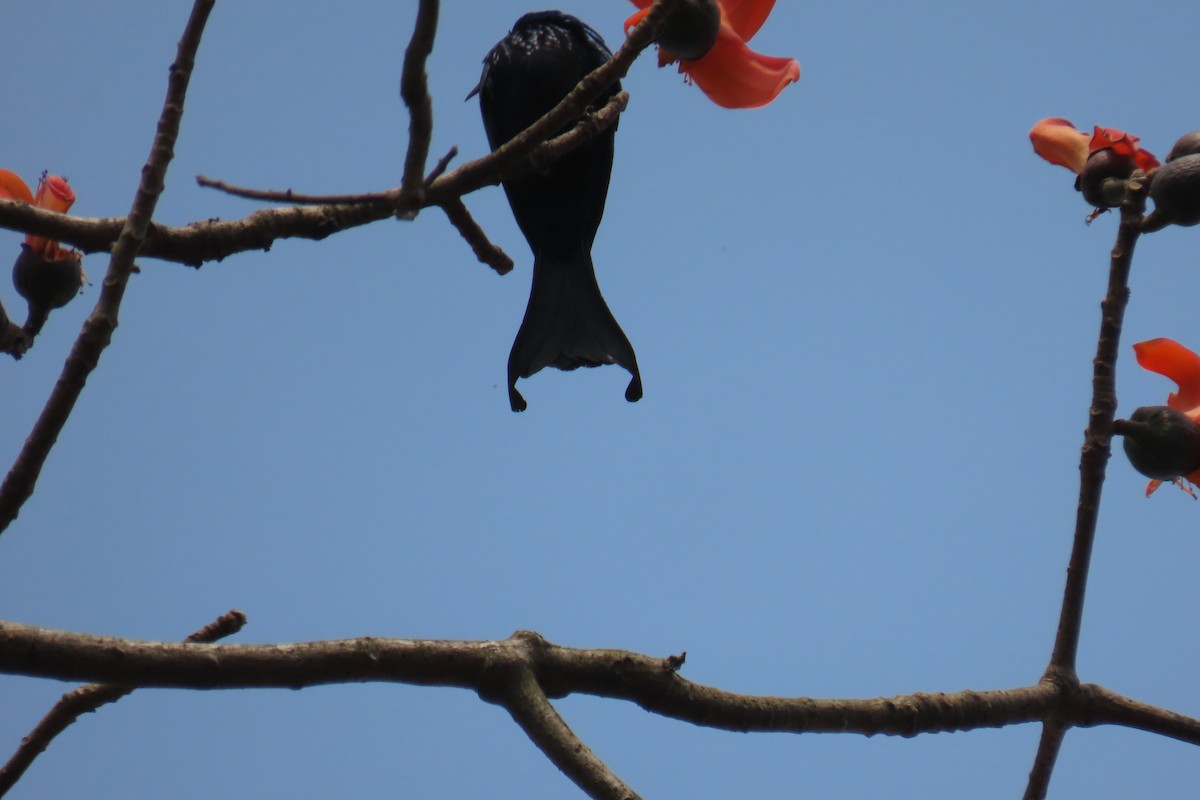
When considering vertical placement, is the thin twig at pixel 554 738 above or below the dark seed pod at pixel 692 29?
below

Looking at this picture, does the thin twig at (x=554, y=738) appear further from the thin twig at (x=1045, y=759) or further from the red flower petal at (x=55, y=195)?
the red flower petal at (x=55, y=195)

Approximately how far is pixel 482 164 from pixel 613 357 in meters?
1.09

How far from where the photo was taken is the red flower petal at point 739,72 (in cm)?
203

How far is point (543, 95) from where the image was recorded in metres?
3.14

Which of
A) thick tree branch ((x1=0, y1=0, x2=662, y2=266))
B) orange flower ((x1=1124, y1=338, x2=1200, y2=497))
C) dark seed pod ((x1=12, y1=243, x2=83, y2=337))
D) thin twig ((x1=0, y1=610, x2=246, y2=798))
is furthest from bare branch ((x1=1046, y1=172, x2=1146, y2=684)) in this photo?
dark seed pod ((x1=12, y1=243, x2=83, y2=337))

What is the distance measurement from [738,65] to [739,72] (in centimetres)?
1

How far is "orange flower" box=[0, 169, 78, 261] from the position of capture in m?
2.14

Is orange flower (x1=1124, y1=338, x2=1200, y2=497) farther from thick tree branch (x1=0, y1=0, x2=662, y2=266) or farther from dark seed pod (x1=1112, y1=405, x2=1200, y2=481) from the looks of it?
thick tree branch (x1=0, y1=0, x2=662, y2=266)

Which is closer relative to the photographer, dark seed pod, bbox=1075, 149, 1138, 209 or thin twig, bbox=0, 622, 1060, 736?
thin twig, bbox=0, 622, 1060, 736

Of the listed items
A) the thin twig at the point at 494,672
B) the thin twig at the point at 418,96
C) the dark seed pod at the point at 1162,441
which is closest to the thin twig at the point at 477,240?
the thin twig at the point at 418,96

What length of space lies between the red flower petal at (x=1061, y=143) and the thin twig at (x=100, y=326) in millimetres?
1522

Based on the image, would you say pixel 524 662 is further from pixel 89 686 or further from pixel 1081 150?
pixel 1081 150

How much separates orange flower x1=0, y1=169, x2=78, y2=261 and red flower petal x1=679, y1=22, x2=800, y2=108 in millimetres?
1116

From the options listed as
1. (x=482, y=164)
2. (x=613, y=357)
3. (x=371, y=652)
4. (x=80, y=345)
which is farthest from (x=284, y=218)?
(x=613, y=357)
